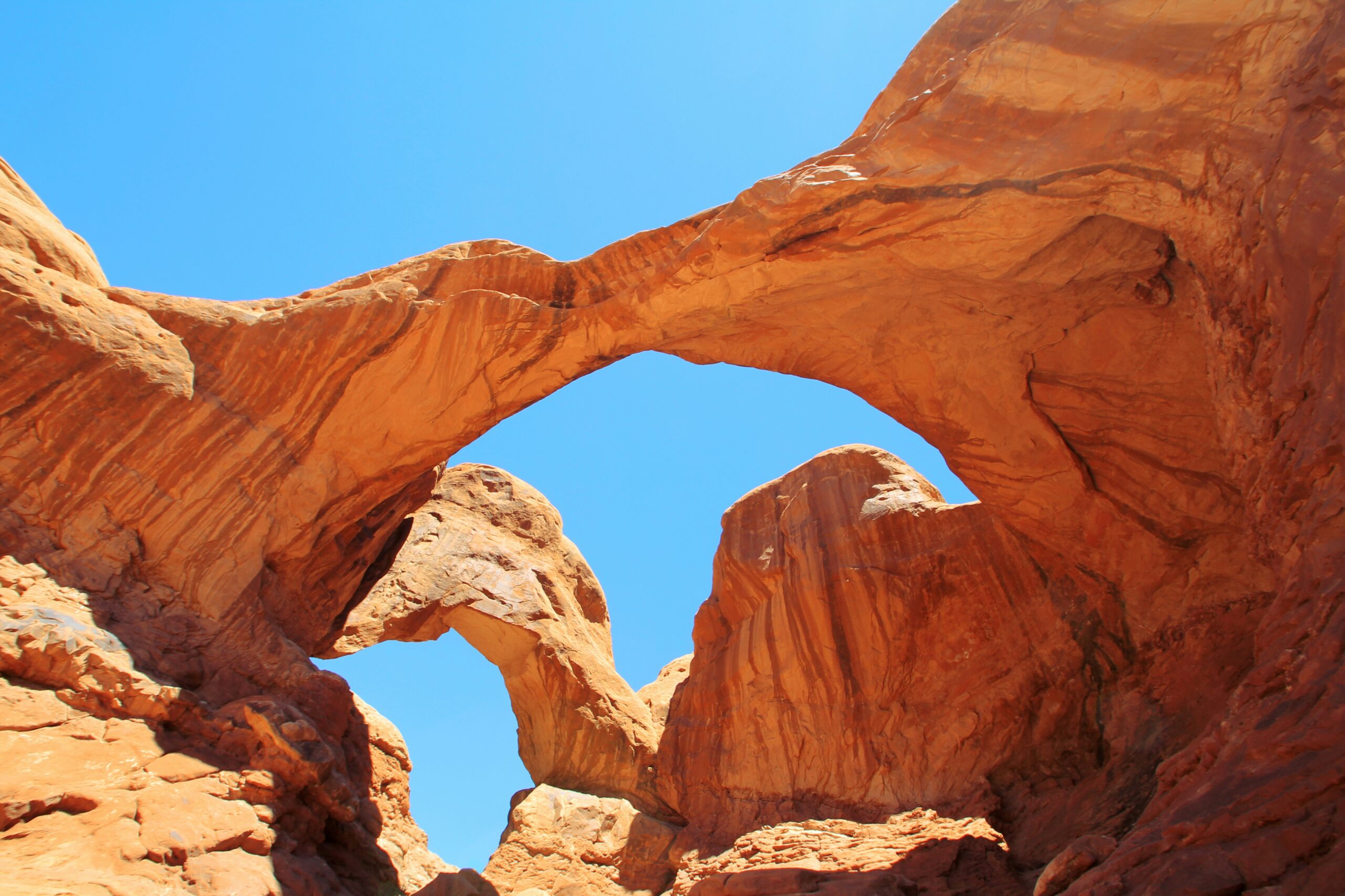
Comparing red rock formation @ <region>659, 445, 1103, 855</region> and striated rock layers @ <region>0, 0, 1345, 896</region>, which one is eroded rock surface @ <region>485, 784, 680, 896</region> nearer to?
striated rock layers @ <region>0, 0, 1345, 896</region>

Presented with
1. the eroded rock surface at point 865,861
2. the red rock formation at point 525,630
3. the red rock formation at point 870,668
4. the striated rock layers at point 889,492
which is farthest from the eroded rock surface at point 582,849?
the eroded rock surface at point 865,861

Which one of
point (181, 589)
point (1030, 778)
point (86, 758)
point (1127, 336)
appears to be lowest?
point (86, 758)

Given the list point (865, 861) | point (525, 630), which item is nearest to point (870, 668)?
point (865, 861)

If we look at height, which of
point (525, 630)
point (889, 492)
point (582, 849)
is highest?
point (889, 492)

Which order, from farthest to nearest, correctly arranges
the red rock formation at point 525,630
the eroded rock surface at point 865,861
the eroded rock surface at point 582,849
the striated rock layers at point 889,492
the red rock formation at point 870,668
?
the red rock formation at point 525,630
the eroded rock surface at point 582,849
the red rock formation at point 870,668
the eroded rock surface at point 865,861
the striated rock layers at point 889,492

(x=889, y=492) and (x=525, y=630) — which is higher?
(x=889, y=492)

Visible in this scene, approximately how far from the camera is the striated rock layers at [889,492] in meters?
6.57

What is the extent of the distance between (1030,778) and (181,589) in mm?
10733

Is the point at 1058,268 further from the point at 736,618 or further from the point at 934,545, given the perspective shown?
the point at 736,618

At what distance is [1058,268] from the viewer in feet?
33.0

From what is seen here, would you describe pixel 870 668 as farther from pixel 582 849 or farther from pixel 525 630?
pixel 525 630

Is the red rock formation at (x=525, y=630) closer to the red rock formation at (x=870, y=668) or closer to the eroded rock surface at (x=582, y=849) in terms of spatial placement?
the eroded rock surface at (x=582, y=849)

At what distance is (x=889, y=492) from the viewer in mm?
15570

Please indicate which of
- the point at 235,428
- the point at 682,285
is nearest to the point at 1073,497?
the point at 682,285
